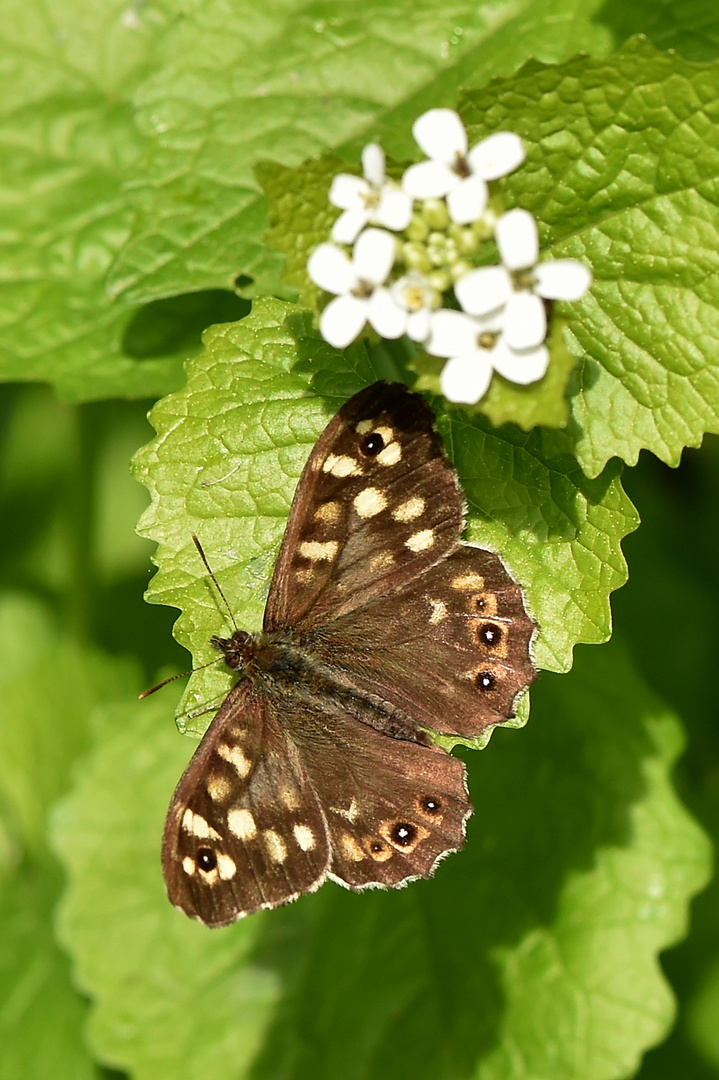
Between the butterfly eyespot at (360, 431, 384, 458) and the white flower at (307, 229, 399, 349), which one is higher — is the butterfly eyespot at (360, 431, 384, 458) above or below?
below

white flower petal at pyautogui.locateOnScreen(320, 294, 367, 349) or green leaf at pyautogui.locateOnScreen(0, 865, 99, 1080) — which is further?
green leaf at pyautogui.locateOnScreen(0, 865, 99, 1080)

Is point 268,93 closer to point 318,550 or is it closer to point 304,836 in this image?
point 318,550

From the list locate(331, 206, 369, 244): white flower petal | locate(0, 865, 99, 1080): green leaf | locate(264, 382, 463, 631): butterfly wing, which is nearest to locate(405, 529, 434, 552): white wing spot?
locate(264, 382, 463, 631): butterfly wing

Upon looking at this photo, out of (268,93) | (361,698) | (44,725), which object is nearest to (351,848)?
(361,698)

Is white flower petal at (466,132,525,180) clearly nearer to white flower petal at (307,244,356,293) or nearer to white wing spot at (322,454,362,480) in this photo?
white flower petal at (307,244,356,293)

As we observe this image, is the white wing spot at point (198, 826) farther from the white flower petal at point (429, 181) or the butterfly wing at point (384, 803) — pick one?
the white flower petal at point (429, 181)

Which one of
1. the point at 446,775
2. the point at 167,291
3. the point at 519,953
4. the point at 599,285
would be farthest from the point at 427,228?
the point at 519,953
